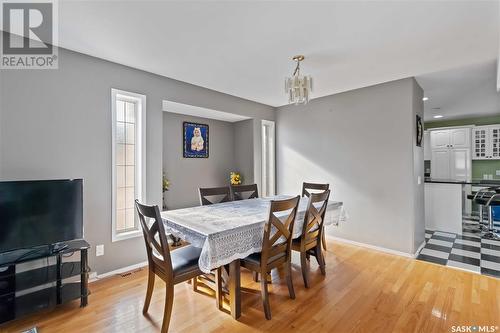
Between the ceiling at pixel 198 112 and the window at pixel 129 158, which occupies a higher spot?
the ceiling at pixel 198 112

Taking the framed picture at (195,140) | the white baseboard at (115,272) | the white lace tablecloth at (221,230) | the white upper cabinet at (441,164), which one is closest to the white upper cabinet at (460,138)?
the white upper cabinet at (441,164)

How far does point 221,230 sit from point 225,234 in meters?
0.05

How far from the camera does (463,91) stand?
3.95 m

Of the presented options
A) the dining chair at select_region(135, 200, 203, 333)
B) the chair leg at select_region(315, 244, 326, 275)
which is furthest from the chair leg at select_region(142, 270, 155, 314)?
the chair leg at select_region(315, 244, 326, 275)

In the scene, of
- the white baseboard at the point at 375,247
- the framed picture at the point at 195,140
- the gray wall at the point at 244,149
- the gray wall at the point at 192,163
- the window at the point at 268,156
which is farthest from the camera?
the window at the point at 268,156

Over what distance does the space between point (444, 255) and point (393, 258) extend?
776mm

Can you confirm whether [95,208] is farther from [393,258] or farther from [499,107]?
[499,107]

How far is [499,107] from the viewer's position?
5141 mm

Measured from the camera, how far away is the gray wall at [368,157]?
3.39 meters

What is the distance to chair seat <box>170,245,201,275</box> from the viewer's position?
193 centimetres

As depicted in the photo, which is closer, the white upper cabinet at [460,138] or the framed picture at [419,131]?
the framed picture at [419,131]

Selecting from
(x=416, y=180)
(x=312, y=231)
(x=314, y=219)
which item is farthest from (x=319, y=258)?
(x=416, y=180)

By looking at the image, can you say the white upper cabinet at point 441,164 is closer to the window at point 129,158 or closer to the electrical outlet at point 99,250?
the window at point 129,158

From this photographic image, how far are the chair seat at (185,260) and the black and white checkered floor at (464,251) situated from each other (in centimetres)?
312
